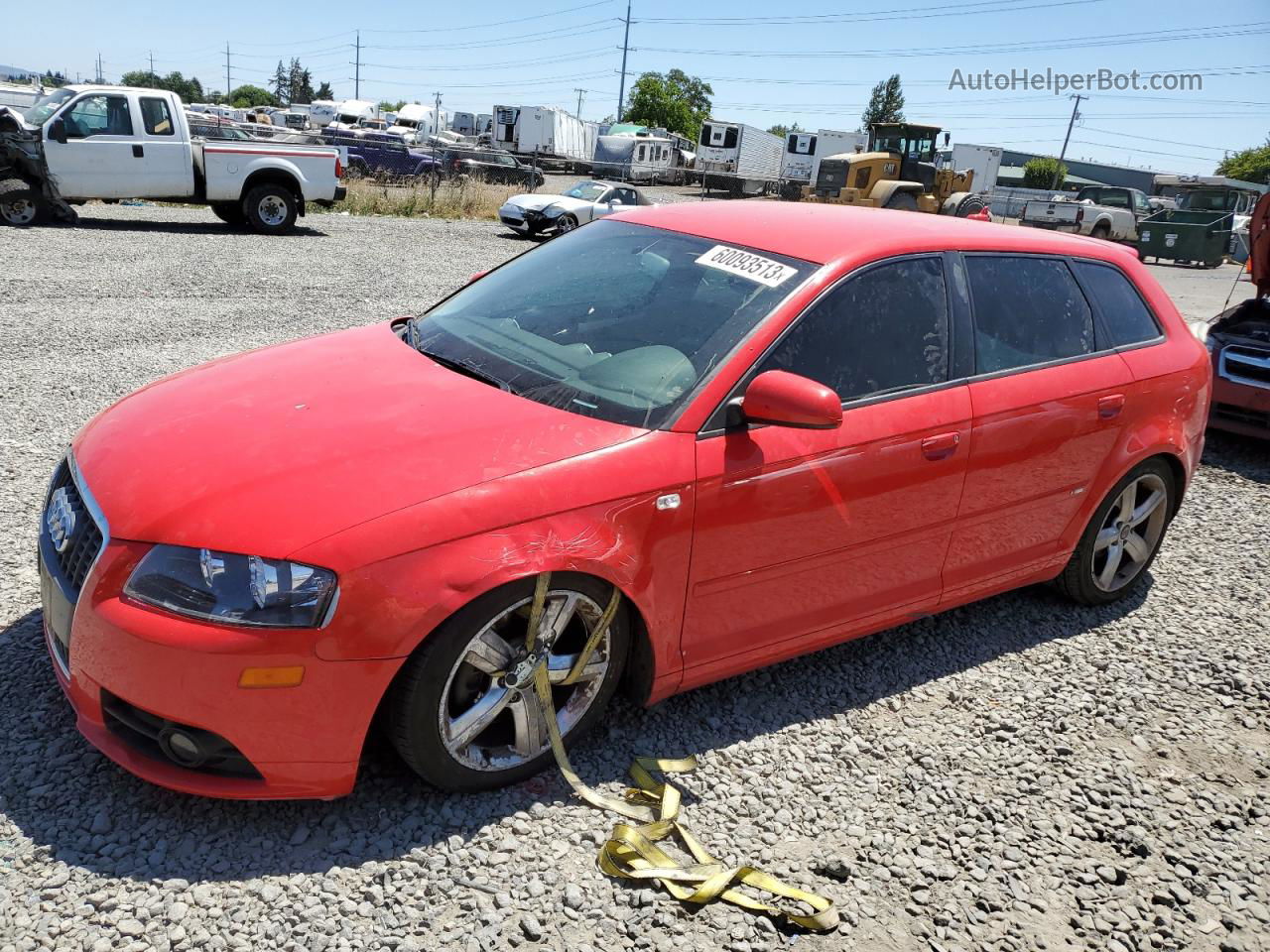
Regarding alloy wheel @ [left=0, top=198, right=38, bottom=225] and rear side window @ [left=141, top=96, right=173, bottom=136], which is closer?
alloy wheel @ [left=0, top=198, right=38, bottom=225]

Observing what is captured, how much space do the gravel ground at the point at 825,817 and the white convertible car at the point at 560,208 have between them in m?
15.0

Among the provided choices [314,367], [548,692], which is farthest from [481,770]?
[314,367]

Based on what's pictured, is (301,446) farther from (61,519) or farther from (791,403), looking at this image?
(791,403)

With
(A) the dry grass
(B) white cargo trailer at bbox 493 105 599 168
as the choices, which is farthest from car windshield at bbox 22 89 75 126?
(B) white cargo trailer at bbox 493 105 599 168

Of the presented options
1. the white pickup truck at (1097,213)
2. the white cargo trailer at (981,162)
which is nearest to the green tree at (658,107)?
the white cargo trailer at (981,162)

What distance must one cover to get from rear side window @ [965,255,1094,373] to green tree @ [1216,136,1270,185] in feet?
288

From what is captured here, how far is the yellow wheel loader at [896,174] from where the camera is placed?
25562 millimetres

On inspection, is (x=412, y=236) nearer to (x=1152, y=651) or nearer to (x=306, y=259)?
(x=306, y=259)

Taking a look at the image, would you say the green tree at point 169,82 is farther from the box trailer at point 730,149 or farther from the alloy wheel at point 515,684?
the alloy wheel at point 515,684

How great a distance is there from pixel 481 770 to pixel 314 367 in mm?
1479

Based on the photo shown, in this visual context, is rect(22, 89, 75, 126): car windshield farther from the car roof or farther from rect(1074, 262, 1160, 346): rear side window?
rect(1074, 262, 1160, 346): rear side window

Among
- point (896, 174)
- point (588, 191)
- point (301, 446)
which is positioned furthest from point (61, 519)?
point (896, 174)

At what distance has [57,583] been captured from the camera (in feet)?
8.59

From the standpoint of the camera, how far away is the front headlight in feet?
7.72
